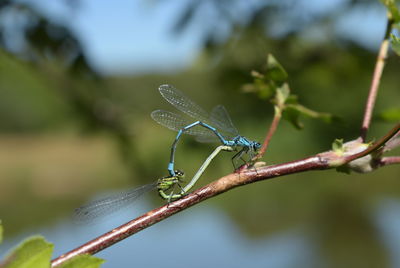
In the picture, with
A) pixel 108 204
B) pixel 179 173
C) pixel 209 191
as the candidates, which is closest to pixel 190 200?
pixel 209 191

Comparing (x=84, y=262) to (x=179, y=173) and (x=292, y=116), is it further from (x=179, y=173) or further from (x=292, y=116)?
(x=292, y=116)

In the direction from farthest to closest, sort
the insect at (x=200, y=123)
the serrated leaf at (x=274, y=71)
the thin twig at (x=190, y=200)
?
the insect at (x=200, y=123)
the serrated leaf at (x=274, y=71)
the thin twig at (x=190, y=200)

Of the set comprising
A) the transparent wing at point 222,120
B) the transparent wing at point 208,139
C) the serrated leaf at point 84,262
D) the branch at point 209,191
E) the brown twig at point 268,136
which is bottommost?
the serrated leaf at point 84,262

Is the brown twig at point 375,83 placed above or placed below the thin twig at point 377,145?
above

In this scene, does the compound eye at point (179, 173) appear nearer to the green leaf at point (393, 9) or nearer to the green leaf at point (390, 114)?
the green leaf at point (390, 114)

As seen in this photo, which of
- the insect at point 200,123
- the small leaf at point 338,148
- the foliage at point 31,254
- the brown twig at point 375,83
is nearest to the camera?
the foliage at point 31,254

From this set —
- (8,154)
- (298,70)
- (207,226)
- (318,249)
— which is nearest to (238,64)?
(298,70)

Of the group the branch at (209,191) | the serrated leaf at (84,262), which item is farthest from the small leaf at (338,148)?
the serrated leaf at (84,262)
